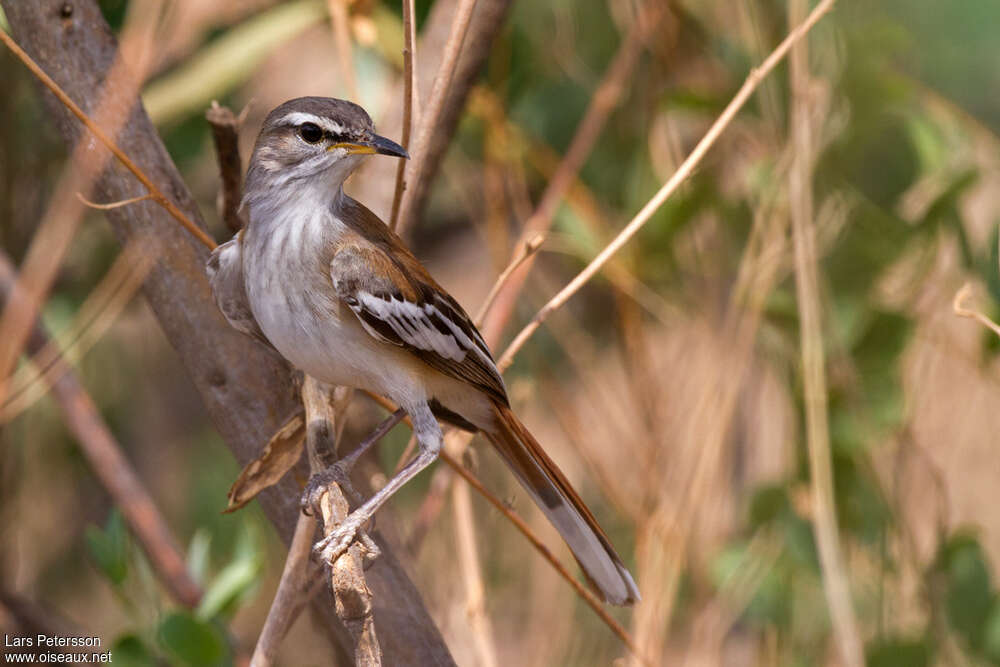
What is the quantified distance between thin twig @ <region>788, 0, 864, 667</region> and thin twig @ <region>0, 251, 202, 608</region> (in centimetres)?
176

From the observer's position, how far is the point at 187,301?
8.62 ft

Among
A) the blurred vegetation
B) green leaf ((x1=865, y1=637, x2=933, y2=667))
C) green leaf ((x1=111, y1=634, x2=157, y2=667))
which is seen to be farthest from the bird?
green leaf ((x1=865, y1=637, x2=933, y2=667))

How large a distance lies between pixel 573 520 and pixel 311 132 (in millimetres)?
1154

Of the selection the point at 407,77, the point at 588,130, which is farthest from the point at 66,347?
the point at 588,130

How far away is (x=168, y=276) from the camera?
8.61 feet

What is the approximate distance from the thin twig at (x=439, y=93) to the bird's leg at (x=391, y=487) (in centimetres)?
49

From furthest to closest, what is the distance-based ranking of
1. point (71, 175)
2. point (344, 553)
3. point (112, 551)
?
point (112, 551) < point (71, 175) < point (344, 553)

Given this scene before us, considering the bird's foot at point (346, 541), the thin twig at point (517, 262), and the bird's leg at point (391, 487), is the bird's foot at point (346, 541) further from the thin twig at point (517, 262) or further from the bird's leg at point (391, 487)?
the thin twig at point (517, 262)

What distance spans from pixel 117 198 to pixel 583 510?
1349mm

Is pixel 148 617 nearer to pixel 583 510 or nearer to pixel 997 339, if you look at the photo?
pixel 583 510

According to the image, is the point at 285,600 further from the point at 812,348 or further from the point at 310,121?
the point at 812,348

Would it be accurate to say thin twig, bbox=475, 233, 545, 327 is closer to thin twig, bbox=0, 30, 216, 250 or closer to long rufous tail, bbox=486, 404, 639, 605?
long rufous tail, bbox=486, 404, 639, 605

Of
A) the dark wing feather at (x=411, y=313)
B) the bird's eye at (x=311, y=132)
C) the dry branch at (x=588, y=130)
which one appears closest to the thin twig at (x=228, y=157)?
the bird's eye at (x=311, y=132)

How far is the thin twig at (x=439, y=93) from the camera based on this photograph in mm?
2205
